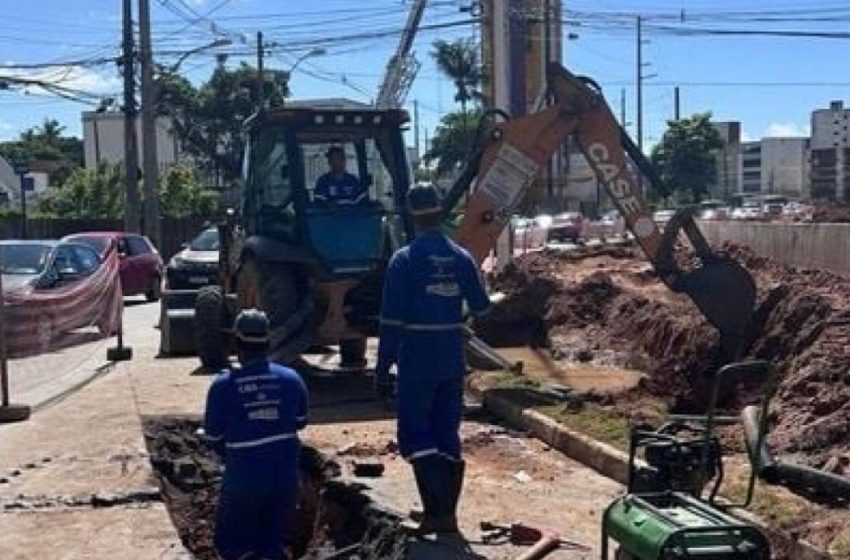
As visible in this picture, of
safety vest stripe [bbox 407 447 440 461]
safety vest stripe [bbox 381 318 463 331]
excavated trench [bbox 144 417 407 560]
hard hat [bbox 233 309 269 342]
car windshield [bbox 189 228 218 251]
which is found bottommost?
excavated trench [bbox 144 417 407 560]

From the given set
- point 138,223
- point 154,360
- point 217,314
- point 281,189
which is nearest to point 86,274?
point 154,360

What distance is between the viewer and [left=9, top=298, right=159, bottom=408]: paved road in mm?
14023

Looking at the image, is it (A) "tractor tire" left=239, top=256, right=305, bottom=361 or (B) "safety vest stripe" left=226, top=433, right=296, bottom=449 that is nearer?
(B) "safety vest stripe" left=226, top=433, right=296, bottom=449

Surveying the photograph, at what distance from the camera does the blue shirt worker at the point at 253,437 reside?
6305 millimetres

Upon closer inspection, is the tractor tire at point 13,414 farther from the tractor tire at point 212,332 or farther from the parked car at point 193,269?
the parked car at point 193,269

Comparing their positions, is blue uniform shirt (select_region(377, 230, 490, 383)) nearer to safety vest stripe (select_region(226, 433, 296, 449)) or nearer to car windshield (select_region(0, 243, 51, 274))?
safety vest stripe (select_region(226, 433, 296, 449))

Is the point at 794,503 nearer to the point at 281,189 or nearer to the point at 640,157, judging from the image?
the point at 640,157

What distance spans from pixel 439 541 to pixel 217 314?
29.3 feet

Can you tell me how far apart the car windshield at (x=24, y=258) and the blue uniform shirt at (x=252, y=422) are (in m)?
14.4

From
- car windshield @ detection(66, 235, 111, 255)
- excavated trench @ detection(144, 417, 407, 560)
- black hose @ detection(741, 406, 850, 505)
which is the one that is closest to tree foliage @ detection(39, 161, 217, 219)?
car windshield @ detection(66, 235, 111, 255)

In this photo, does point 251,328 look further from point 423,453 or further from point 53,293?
point 53,293

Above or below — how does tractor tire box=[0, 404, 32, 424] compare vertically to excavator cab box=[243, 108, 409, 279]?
below

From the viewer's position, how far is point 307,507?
9703 mm

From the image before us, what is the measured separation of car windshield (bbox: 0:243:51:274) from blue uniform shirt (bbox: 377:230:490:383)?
13.6 m
